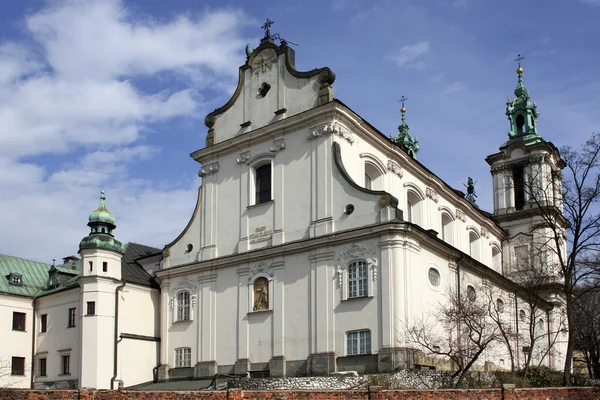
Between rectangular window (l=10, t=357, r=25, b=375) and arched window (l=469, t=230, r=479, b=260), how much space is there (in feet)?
80.5

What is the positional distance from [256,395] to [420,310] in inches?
494

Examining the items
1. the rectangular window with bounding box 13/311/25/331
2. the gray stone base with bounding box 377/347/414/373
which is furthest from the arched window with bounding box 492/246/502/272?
the rectangular window with bounding box 13/311/25/331

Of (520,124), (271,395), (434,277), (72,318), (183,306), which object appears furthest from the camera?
(520,124)

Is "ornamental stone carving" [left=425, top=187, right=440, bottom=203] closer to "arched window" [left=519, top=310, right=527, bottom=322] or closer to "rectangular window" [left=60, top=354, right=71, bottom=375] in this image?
"arched window" [left=519, top=310, right=527, bottom=322]

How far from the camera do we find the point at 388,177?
3466 cm

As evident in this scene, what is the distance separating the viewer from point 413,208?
125 ft

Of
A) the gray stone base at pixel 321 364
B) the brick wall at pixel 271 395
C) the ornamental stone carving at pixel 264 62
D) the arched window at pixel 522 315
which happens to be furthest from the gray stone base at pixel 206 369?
the arched window at pixel 522 315

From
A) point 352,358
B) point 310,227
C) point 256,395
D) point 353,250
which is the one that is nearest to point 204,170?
point 310,227

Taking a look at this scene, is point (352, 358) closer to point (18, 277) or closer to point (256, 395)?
point (256, 395)

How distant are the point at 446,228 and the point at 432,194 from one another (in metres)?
3.04

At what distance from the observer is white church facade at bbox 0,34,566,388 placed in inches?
1117

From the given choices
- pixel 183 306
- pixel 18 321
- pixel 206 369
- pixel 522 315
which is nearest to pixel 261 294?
pixel 206 369

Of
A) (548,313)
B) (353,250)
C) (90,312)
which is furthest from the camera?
(548,313)

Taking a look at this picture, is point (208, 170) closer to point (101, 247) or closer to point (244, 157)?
point (244, 157)
